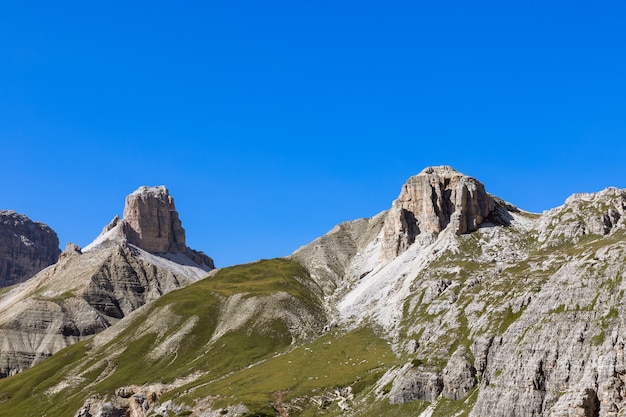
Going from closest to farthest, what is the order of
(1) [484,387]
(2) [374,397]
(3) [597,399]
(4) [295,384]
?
1. (3) [597,399]
2. (1) [484,387]
3. (2) [374,397]
4. (4) [295,384]

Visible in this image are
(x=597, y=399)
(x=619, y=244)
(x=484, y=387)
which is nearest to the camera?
(x=597, y=399)

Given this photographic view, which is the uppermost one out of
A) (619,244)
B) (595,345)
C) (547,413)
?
(619,244)

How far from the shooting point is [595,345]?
404 ft

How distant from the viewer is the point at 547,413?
120 meters

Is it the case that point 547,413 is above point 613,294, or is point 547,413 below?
below

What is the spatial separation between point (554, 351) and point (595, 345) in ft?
24.2

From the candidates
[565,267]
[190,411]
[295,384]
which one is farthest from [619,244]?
[190,411]

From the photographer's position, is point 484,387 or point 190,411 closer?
point 484,387

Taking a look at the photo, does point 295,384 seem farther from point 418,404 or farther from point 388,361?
point 418,404

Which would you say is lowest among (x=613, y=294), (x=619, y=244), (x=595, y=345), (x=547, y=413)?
(x=547, y=413)

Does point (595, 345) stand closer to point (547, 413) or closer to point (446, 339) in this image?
point (547, 413)

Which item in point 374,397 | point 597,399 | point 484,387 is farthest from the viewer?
point 374,397

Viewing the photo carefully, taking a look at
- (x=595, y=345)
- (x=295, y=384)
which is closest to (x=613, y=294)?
(x=595, y=345)

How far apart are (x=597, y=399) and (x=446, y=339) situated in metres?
63.0
